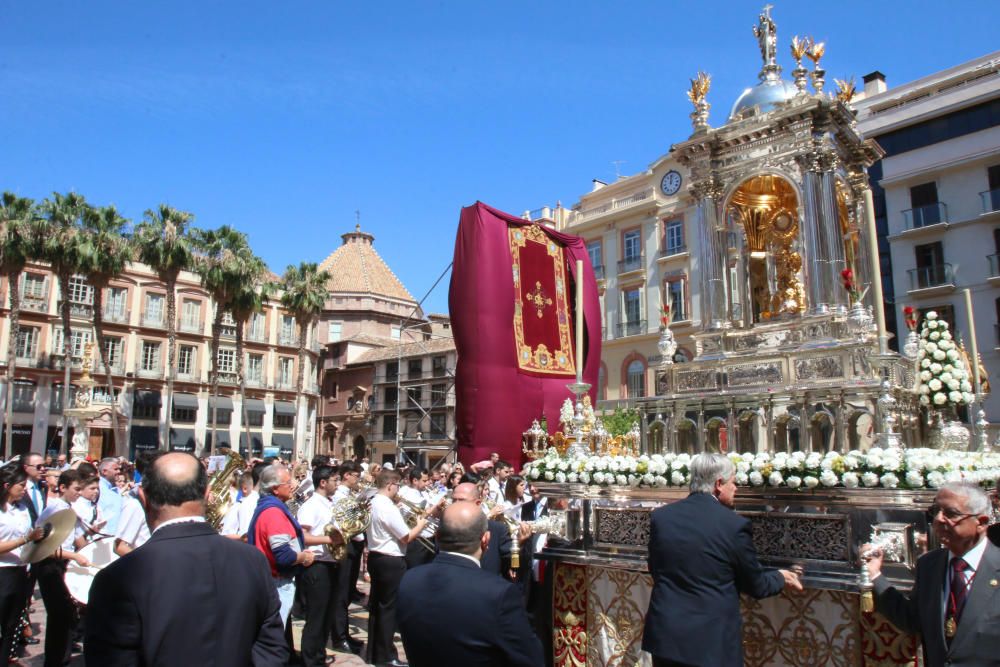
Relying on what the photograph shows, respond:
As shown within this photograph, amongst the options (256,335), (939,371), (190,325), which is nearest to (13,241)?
(190,325)

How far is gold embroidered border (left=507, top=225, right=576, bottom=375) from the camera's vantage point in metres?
14.0

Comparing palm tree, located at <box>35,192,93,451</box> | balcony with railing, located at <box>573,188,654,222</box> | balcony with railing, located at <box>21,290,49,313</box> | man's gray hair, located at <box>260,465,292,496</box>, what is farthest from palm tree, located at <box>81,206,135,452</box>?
man's gray hair, located at <box>260,465,292,496</box>

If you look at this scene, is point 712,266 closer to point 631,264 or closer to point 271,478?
point 271,478

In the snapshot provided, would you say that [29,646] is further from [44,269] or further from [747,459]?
[44,269]

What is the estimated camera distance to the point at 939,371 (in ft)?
27.2

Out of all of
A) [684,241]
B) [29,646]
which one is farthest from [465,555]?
[684,241]

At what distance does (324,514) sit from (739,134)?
708 cm

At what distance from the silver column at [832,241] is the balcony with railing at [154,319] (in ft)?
143

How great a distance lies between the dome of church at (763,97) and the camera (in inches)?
396

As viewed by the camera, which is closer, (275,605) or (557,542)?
(275,605)

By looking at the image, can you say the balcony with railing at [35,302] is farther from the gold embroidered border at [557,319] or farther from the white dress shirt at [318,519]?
the white dress shirt at [318,519]

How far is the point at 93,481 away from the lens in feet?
22.7

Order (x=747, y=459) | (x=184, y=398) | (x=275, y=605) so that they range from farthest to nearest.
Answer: (x=184, y=398), (x=747, y=459), (x=275, y=605)

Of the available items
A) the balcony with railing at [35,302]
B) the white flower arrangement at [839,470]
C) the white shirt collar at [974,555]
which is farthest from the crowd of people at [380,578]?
the balcony with railing at [35,302]
